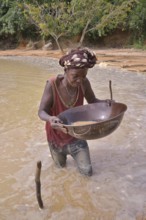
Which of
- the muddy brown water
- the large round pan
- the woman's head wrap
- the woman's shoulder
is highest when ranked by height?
the woman's head wrap

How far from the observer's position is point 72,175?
3.38m

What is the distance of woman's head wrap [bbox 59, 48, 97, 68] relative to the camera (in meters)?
2.88

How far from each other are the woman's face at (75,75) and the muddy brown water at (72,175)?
3.01ft

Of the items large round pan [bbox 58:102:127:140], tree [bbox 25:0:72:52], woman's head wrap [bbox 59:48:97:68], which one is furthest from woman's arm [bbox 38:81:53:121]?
tree [bbox 25:0:72:52]

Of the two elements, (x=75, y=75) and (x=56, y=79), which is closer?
(x=75, y=75)

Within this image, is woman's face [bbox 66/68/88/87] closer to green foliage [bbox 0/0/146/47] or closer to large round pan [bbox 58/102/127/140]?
large round pan [bbox 58/102/127/140]

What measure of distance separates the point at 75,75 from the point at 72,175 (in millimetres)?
996

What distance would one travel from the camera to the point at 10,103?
21.9 feet

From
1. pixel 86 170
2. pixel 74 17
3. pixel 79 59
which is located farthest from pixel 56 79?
pixel 74 17

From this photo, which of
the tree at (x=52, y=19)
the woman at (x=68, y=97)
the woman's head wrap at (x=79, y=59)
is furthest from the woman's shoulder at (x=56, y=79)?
the tree at (x=52, y=19)

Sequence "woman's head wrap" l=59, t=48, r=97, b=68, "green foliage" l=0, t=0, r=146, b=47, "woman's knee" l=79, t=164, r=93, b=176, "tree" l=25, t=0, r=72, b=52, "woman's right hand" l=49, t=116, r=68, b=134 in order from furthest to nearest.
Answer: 1. "green foliage" l=0, t=0, r=146, b=47
2. "tree" l=25, t=0, r=72, b=52
3. "woman's knee" l=79, t=164, r=93, b=176
4. "woman's head wrap" l=59, t=48, r=97, b=68
5. "woman's right hand" l=49, t=116, r=68, b=134

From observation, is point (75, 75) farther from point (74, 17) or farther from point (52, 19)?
point (74, 17)

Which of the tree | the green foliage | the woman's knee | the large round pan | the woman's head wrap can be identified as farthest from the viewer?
the green foliage

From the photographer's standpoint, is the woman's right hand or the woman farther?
the woman
